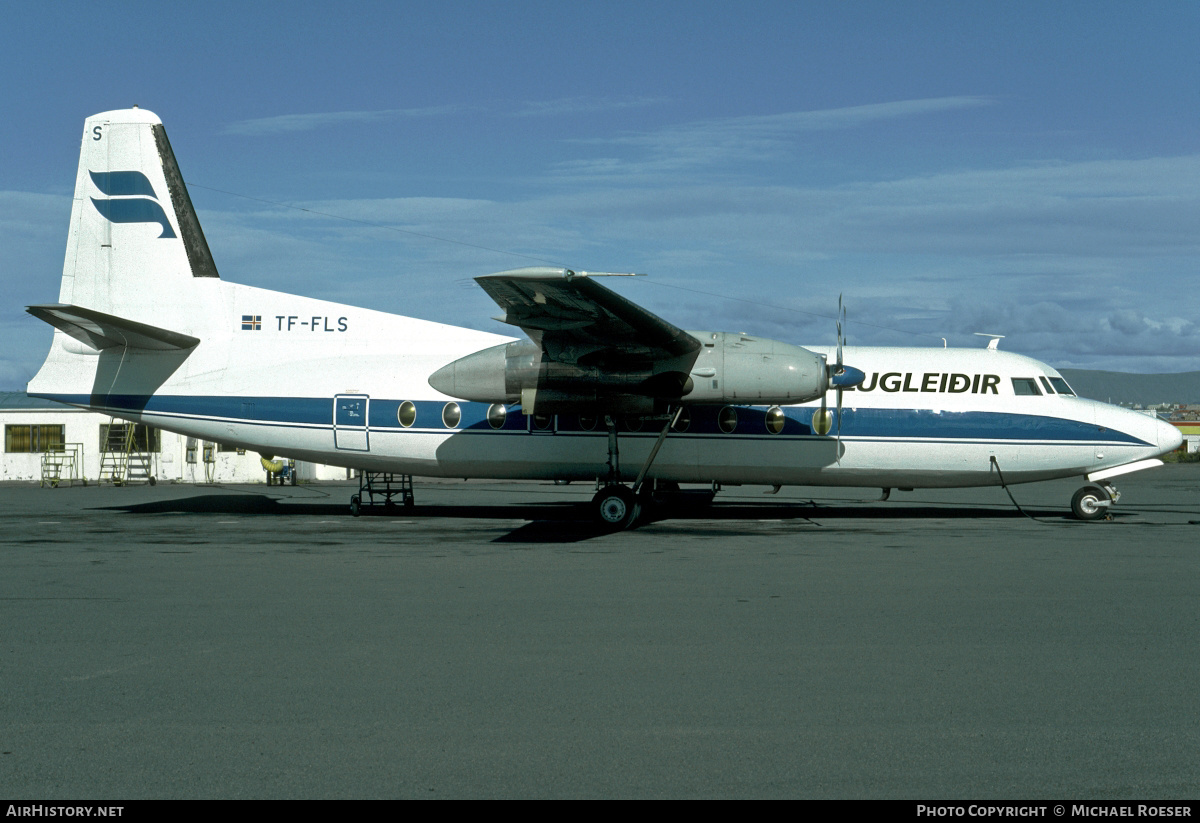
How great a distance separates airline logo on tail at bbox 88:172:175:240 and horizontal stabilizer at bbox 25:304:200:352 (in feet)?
7.44

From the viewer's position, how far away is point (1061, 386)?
750 inches

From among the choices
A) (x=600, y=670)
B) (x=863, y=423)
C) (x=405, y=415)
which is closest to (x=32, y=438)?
(x=405, y=415)

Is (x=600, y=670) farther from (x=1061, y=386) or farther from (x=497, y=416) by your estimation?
(x=1061, y=386)

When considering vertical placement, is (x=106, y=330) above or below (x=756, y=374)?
above

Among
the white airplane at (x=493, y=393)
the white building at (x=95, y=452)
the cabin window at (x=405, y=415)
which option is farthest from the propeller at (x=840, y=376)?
the white building at (x=95, y=452)

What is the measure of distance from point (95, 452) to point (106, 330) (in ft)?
67.5

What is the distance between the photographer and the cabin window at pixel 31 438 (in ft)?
121

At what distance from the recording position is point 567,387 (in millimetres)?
17031

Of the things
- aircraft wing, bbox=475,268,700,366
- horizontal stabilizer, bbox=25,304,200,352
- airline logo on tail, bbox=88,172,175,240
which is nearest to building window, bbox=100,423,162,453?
airline logo on tail, bbox=88,172,175,240

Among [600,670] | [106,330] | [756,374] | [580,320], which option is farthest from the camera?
[106,330]

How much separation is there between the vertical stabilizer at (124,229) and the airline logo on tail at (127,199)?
18 mm

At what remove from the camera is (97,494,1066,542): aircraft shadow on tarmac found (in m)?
18.9

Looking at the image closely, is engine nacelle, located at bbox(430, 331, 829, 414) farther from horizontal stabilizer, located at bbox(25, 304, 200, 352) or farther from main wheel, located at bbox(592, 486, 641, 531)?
horizontal stabilizer, located at bbox(25, 304, 200, 352)
